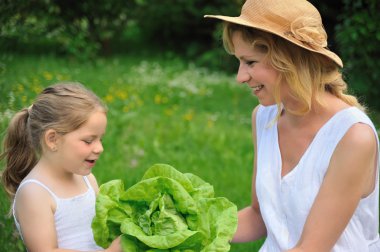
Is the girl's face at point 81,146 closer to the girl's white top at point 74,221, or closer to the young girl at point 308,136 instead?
the girl's white top at point 74,221

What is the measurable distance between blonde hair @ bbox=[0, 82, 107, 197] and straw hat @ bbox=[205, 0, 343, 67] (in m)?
0.65

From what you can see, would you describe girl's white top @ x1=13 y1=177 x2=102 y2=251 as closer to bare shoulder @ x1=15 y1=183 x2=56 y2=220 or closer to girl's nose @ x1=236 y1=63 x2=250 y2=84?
bare shoulder @ x1=15 y1=183 x2=56 y2=220

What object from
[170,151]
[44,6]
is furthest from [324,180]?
[170,151]

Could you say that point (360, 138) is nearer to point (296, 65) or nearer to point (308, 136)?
point (308, 136)

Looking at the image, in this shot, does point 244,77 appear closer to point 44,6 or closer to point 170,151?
point 44,6

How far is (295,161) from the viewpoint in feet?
10.0

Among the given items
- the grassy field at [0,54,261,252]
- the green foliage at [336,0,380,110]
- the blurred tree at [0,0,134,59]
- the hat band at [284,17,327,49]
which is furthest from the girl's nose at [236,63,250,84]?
the blurred tree at [0,0,134,59]

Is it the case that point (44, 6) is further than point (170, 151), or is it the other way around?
point (170, 151)

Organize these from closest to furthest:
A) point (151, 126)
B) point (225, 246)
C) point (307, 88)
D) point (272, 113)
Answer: point (225, 246)
point (307, 88)
point (272, 113)
point (151, 126)

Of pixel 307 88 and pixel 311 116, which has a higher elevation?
Answer: pixel 307 88

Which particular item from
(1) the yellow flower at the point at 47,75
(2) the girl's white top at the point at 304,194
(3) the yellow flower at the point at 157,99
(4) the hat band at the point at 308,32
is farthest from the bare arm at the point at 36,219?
(3) the yellow flower at the point at 157,99

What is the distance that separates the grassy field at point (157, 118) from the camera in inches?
206

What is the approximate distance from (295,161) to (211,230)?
1.76ft

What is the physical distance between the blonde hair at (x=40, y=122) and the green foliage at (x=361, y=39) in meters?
1.65
